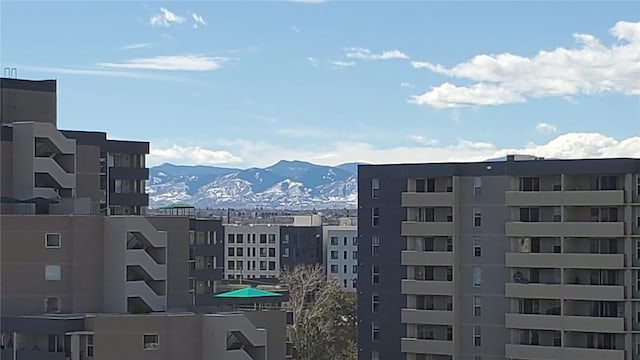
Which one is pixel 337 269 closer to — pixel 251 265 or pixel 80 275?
pixel 251 265

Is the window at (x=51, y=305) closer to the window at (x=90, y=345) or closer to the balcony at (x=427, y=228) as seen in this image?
the window at (x=90, y=345)

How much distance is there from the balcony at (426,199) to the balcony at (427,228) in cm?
96

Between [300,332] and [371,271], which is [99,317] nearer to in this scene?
[371,271]

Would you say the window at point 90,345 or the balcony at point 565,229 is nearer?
the window at point 90,345

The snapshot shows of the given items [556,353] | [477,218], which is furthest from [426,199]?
[556,353]

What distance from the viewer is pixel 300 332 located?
9425 cm

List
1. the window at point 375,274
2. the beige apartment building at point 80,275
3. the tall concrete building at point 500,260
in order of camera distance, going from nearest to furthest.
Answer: the beige apartment building at point 80,275
the tall concrete building at point 500,260
the window at point 375,274

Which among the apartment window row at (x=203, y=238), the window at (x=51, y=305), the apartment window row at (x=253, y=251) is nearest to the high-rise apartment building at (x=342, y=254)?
the apartment window row at (x=253, y=251)

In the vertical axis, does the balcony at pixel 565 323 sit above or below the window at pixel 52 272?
below

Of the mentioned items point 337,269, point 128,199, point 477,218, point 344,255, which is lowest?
point 337,269

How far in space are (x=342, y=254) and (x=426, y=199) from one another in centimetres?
8118

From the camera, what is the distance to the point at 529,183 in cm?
6838

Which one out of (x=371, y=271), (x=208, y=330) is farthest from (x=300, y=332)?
(x=208, y=330)

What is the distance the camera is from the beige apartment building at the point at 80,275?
2194 inches
